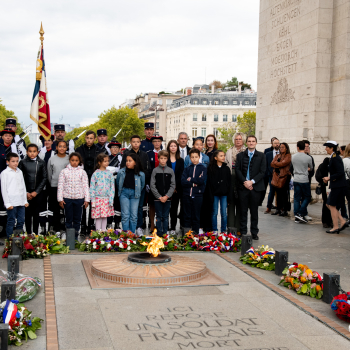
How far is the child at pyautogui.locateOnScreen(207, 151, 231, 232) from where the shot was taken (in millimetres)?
9805

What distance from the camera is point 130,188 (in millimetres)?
9438

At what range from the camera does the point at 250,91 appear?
4225 inches

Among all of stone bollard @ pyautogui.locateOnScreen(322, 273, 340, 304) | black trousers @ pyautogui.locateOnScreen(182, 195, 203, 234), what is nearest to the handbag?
black trousers @ pyautogui.locateOnScreen(182, 195, 203, 234)

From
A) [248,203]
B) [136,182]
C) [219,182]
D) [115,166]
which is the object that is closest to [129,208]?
[136,182]

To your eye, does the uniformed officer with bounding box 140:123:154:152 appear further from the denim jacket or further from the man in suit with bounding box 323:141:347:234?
the man in suit with bounding box 323:141:347:234

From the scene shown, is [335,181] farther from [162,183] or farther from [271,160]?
[162,183]

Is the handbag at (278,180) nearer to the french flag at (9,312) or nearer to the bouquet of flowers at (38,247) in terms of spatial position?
the bouquet of flowers at (38,247)

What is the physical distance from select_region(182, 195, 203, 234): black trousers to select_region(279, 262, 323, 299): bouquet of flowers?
3242mm

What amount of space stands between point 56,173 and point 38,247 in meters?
2.08

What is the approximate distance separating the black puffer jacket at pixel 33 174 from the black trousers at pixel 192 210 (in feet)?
9.27

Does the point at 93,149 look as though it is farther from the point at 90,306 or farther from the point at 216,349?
the point at 216,349

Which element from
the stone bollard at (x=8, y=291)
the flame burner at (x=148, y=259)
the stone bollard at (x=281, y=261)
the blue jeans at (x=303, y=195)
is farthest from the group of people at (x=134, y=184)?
the stone bollard at (x=8, y=291)

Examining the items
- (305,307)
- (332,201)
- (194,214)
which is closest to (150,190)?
(194,214)

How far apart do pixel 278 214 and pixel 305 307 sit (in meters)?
8.39
